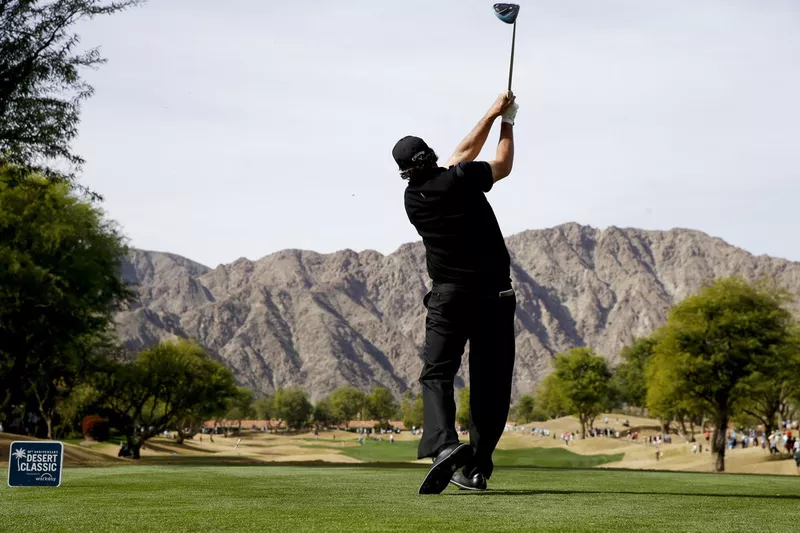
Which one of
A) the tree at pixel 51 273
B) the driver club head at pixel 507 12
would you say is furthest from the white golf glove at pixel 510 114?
the tree at pixel 51 273

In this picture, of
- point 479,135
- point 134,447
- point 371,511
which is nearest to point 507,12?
point 479,135

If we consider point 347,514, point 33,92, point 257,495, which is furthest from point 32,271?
point 347,514

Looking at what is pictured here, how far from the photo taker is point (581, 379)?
10844cm

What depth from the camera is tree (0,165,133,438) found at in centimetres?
3581

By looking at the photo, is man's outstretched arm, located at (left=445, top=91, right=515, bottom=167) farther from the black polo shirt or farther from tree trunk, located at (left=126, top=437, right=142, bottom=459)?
tree trunk, located at (left=126, top=437, right=142, bottom=459)

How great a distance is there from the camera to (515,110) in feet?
24.6

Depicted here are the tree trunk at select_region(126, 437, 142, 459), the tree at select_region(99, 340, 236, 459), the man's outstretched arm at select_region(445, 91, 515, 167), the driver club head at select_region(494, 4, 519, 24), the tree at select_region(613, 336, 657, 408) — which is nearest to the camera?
the man's outstretched arm at select_region(445, 91, 515, 167)

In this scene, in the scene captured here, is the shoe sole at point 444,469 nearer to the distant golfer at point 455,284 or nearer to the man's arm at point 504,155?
the distant golfer at point 455,284

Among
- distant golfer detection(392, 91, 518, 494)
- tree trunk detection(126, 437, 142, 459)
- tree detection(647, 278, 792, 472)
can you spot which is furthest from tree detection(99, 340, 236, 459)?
distant golfer detection(392, 91, 518, 494)

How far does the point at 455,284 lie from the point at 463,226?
1.47 ft

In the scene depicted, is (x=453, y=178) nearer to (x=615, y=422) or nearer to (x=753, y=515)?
(x=753, y=515)

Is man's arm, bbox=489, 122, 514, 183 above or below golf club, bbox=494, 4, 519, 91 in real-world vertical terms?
below

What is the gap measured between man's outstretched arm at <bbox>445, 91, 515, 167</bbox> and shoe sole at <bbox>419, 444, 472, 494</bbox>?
2289 mm

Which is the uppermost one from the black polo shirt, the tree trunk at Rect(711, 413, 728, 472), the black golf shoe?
the black polo shirt
